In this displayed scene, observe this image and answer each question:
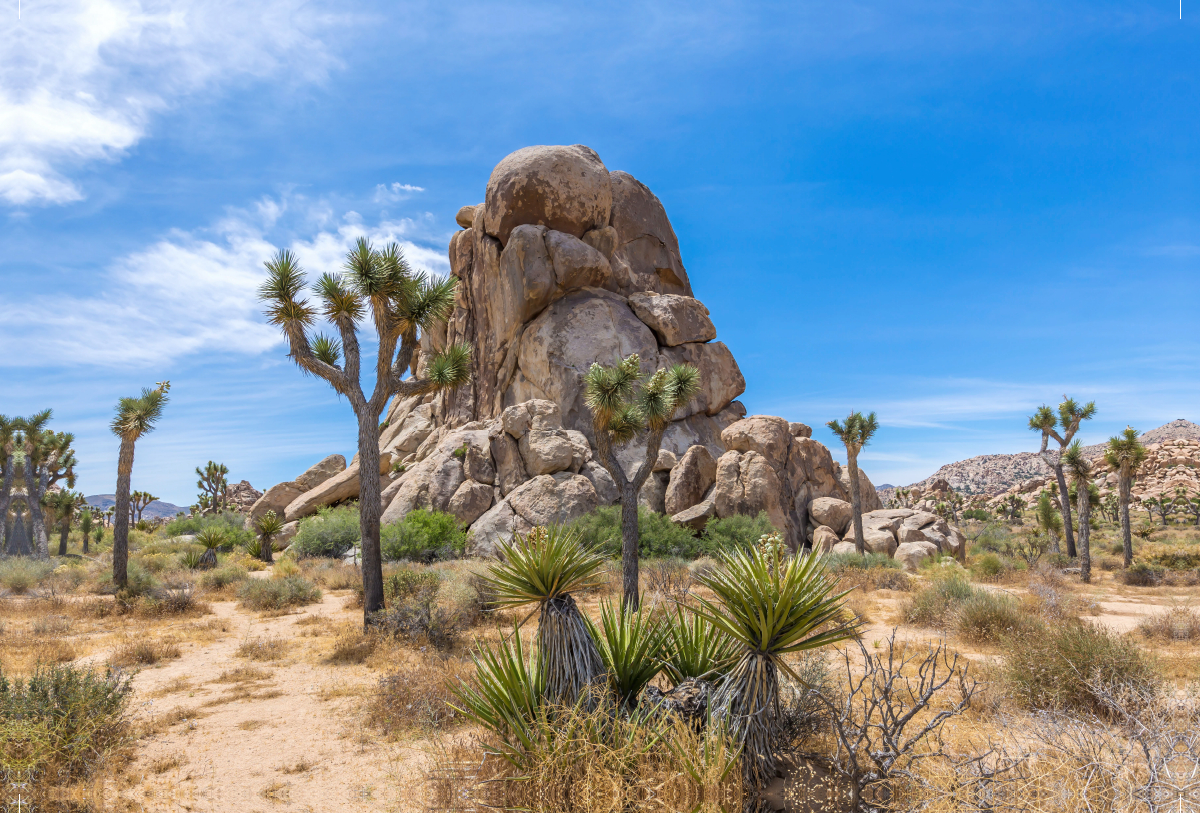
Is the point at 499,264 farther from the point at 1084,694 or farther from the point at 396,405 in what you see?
the point at 1084,694

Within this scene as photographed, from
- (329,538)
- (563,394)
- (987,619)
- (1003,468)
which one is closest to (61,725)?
(987,619)

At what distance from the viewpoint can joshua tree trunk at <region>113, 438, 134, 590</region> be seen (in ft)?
53.4

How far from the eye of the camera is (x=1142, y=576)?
2203 centimetres

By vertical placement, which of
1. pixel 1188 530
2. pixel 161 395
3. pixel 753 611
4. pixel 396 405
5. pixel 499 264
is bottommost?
pixel 1188 530

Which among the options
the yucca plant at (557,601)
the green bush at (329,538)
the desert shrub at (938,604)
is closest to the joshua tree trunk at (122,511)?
the green bush at (329,538)

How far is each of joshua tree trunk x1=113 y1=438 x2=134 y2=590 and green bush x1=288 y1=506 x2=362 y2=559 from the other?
7249mm

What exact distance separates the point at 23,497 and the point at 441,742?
41.1m

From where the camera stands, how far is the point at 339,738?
22.8 ft

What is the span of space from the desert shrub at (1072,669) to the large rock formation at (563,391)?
54.6 feet

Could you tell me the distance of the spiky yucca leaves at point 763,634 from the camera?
424 centimetres

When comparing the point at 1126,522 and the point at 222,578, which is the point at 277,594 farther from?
the point at 1126,522

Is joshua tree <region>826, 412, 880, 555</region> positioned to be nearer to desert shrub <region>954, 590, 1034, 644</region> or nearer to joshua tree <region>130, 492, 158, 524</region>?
desert shrub <region>954, 590, 1034, 644</region>

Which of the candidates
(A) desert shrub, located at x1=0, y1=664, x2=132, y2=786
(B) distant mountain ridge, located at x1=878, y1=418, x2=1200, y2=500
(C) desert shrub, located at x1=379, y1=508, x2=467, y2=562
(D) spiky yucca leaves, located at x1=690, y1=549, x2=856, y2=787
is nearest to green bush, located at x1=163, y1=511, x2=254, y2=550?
(C) desert shrub, located at x1=379, y1=508, x2=467, y2=562

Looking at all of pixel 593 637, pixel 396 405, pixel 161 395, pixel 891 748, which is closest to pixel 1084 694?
pixel 891 748
